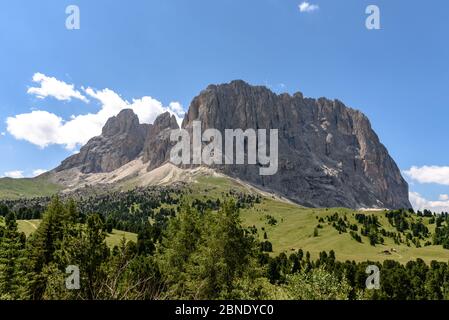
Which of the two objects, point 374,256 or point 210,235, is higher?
point 210,235

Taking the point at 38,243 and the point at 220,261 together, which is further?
the point at 38,243

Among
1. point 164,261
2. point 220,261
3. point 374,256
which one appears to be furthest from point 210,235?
point 374,256

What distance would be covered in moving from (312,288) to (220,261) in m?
27.1

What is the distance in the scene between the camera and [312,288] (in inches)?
1107
